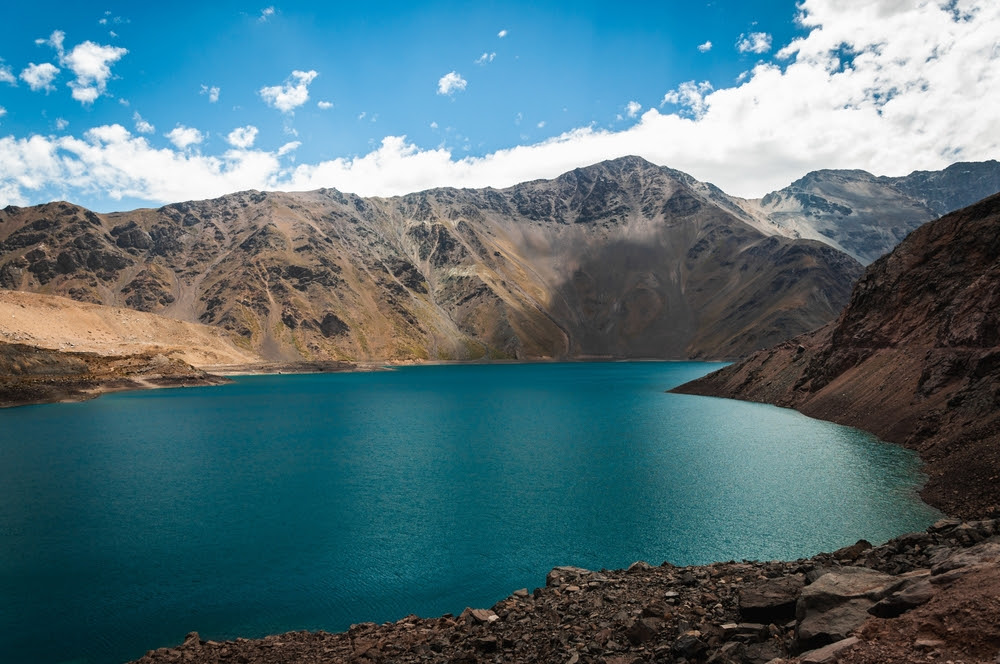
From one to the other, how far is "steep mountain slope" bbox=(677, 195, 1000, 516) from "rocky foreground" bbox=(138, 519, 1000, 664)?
69.6 feet

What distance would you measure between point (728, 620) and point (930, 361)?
2479 inches

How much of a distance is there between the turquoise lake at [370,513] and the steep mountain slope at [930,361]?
357 centimetres

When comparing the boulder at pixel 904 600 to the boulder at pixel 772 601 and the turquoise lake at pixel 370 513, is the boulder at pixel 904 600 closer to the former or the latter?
the boulder at pixel 772 601

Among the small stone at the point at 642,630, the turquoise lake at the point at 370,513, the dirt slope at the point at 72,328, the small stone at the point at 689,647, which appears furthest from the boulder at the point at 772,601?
the dirt slope at the point at 72,328

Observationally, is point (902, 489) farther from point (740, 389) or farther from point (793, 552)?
point (740, 389)

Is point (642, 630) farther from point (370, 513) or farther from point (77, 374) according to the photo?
point (77, 374)

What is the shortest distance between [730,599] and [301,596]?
20.7 meters

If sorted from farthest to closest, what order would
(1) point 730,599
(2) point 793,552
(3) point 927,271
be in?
1. (3) point 927,271
2. (2) point 793,552
3. (1) point 730,599

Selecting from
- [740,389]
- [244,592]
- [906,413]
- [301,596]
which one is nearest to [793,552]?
[301,596]

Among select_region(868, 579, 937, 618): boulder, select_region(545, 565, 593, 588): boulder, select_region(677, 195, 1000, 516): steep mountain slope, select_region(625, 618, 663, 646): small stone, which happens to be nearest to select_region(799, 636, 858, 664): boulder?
select_region(868, 579, 937, 618): boulder

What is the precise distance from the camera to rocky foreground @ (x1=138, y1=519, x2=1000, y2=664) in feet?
43.8

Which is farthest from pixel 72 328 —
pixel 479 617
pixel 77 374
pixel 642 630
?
pixel 642 630

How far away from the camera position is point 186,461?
2421 inches

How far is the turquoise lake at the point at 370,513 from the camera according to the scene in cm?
2756
